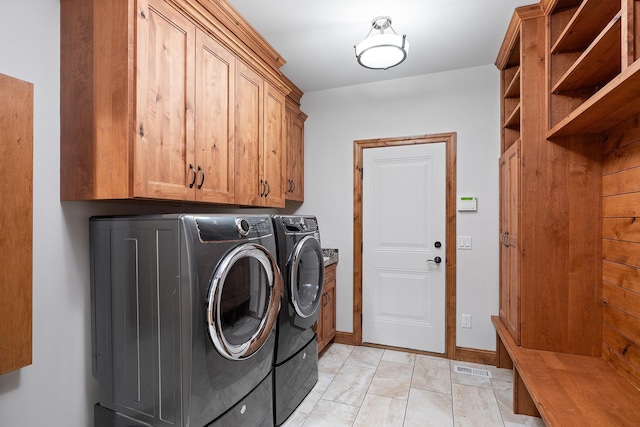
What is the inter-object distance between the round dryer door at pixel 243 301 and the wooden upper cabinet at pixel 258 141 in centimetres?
57

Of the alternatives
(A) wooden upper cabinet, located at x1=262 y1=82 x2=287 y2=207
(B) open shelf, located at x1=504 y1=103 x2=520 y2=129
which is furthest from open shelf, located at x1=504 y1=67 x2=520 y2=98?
(A) wooden upper cabinet, located at x1=262 y1=82 x2=287 y2=207

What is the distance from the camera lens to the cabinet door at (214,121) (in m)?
1.67

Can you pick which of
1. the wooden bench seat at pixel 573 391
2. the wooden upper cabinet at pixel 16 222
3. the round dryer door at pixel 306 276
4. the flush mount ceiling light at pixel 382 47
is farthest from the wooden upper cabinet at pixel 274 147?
the wooden bench seat at pixel 573 391

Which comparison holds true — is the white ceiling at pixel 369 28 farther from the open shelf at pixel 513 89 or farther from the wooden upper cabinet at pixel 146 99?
the wooden upper cabinet at pixel 146 99

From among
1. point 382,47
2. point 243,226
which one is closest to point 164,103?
point 243,226

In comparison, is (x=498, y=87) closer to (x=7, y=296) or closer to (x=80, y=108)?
(x=80, y=108)

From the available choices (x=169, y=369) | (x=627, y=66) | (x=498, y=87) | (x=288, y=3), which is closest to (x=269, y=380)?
(x=169, y=369)

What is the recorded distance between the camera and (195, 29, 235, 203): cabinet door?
5.46 feet

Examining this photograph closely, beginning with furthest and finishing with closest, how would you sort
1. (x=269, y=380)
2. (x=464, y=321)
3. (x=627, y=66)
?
(x=464, y=321) < (x=269, y=380) < (x=627, y=66)

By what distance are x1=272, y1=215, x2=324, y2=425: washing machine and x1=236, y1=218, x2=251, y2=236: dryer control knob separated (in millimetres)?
441

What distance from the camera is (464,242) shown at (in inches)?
112

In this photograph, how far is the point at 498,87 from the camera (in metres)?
2.76

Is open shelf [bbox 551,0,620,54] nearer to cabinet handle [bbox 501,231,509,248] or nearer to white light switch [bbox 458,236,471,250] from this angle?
cabinet handle [bbox 501,231,509,248]

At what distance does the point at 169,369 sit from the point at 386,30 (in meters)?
2.42
